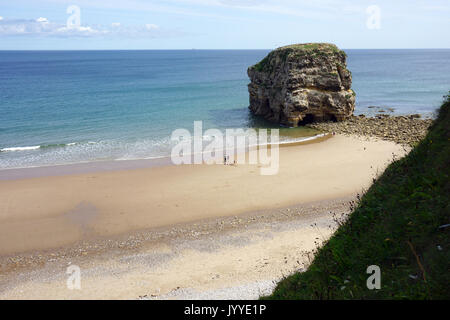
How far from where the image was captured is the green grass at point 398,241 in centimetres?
709

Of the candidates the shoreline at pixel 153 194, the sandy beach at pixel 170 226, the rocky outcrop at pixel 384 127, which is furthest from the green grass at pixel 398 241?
the rocky outcrop at pixel 384 127

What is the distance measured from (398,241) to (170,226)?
41.8ft

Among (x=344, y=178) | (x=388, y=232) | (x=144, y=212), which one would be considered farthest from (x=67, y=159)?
(x=388, y=232)

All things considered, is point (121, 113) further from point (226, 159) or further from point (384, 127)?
point (384, 127)

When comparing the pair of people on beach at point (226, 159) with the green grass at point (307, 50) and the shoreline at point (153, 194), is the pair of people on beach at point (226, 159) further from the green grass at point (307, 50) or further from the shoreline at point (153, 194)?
the green grass at point (307, 50)

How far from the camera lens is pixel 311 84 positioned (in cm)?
4091

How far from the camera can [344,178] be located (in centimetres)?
2467

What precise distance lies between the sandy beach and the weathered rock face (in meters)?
13.5

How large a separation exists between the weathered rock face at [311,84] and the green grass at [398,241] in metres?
30.2

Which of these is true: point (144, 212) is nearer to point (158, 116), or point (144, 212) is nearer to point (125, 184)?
point (125, 184)

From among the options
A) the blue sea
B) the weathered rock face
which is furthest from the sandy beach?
the weathered rock face

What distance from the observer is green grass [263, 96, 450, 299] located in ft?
23.3

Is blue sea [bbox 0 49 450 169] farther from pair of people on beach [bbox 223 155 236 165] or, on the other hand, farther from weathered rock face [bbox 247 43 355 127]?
pair of people on beach [bbox 223 155 236 165]
